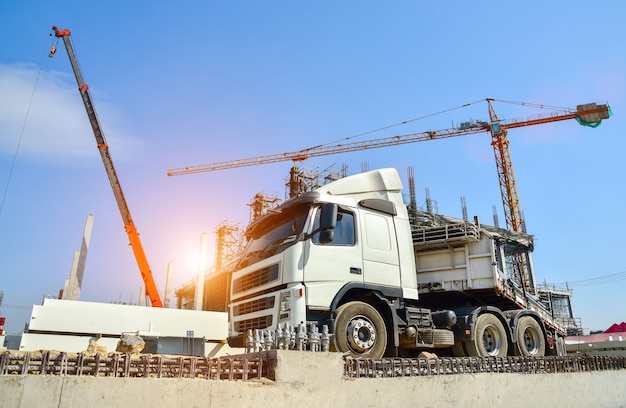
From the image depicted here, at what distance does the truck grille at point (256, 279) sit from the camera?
7.46 m

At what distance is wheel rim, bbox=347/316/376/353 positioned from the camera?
7027 millimetres

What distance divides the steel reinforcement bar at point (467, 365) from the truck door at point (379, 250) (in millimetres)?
1790

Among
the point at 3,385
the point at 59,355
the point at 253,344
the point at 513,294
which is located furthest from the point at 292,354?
the point at 513,294

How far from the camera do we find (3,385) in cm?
391

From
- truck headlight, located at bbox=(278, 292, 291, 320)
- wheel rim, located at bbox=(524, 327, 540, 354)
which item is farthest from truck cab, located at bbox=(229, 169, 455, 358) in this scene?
wheel rim, located at bbox=(524, 327, 540, 354)

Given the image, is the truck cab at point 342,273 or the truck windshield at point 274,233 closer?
the truck cab at point 342,273

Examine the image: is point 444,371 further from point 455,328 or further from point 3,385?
point 3,385

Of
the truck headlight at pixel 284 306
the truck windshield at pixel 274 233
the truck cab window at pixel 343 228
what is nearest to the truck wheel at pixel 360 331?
the truck headlight at pixel 284 306

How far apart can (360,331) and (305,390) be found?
2.16 m

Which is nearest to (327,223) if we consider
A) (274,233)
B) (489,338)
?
(274,233)

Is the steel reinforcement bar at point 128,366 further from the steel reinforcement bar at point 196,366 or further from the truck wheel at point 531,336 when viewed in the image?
the truck wheel at point 531,336

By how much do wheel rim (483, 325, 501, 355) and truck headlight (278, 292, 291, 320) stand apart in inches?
186

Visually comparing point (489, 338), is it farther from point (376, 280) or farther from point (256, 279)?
point (256, 279)

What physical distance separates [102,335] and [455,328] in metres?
14.5
